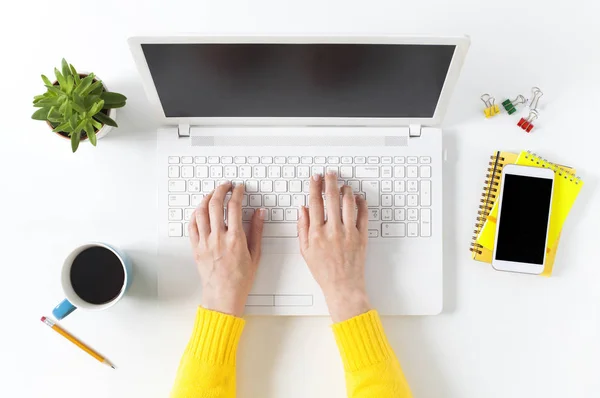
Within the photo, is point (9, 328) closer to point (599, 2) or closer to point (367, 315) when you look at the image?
point (367, 315)

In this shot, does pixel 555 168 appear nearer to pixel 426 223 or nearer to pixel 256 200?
pixel 426 223

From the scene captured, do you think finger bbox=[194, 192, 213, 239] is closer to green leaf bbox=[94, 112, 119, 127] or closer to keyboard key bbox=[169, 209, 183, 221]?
keyboard key bbox=[169, 209, 183, 221]

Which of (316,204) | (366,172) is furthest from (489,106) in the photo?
(316,204)

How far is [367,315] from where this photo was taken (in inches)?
31.8

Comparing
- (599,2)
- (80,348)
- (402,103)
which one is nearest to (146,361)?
(80,348)

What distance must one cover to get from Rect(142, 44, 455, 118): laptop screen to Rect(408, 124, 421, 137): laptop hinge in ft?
0.09

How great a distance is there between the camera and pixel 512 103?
0.87 metres

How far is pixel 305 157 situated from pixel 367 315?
310 millimetres

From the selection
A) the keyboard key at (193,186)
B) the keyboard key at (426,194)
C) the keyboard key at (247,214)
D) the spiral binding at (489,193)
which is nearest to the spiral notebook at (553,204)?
the spiral binding at (489,193)

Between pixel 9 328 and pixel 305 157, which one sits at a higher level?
pixel 305 157

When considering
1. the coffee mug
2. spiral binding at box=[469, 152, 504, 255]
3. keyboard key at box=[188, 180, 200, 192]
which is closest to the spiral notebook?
spiral binding at box=[469, 152, 504, 255]

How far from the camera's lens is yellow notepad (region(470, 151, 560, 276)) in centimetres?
85

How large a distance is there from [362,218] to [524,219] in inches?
11.9

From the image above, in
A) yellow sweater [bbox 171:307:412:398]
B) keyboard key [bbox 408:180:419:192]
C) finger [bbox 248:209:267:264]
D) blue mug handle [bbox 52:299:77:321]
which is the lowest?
yellow sweater [bbox 171:307:412:398]
